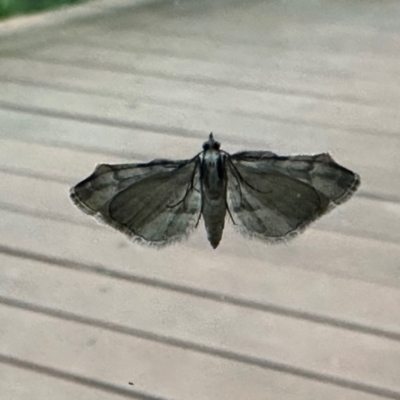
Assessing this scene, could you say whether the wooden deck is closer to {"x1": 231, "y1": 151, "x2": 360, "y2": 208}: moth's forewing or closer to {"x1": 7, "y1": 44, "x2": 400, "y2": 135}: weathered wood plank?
{"x1": 7, "y1": 44, "x2": 400, "y2": 135}: weathered wood plank

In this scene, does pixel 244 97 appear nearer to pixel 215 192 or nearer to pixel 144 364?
pixel 215 192

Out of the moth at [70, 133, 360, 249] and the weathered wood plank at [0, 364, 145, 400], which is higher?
the moth at [70, 133, 360, 249]

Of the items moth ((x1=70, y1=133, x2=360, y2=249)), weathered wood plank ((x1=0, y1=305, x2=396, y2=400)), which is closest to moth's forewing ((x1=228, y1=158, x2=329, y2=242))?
moth ((x1=70, y1=133, x2=360, y2=249))

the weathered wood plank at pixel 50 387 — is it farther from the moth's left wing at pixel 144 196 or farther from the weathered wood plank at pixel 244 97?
the weathered wood plank at pixel 244 97

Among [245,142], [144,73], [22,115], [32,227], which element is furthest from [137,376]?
[144,73]

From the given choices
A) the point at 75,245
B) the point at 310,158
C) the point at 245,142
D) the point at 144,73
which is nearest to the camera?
the point at 310,158

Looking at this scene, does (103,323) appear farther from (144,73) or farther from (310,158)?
(144,73)

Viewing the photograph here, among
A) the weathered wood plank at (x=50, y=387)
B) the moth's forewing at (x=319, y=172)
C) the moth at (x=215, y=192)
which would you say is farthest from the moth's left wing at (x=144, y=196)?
the weathered wood plank at (x=50, y=387)
